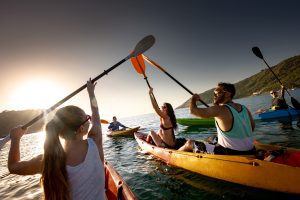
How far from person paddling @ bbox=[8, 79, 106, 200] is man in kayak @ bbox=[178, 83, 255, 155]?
3020 mm

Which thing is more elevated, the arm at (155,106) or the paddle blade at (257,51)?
the paddle blade at (257,51)

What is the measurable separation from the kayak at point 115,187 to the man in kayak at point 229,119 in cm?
220

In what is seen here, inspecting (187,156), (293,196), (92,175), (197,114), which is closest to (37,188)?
(187,156)

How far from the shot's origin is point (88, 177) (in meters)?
2.34

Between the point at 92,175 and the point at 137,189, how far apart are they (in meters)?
5.55

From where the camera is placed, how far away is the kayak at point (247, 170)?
5008mm

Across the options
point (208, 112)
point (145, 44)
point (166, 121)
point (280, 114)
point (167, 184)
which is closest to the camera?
point (208, 112)

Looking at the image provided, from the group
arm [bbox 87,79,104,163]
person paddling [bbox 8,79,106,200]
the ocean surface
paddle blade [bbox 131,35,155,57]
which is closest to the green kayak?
the ocean surface

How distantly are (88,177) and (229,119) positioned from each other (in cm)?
373

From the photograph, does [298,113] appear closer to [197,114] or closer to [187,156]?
[187,156]

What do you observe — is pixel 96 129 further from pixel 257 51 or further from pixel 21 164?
pixel 257 51

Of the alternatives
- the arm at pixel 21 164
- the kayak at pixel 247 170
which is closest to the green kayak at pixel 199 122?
the kayak at pixel 247 170

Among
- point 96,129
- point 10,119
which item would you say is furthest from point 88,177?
point 10,119

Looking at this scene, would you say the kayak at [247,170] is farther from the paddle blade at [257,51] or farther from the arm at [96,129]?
the paddle blade at [257,51]
